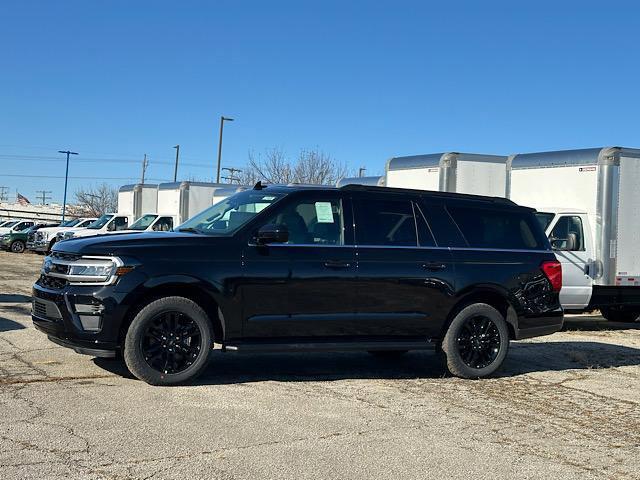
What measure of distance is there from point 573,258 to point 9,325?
28.2ft

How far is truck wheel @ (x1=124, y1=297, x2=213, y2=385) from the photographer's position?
269 inches

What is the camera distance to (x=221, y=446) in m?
5.30

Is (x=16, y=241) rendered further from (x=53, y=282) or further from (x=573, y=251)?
(x=53, y=282)

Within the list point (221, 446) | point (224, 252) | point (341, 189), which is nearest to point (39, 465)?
point (221, 446)

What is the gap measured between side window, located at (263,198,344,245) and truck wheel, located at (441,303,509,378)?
161 cm

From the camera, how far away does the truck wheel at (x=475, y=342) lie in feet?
26.7

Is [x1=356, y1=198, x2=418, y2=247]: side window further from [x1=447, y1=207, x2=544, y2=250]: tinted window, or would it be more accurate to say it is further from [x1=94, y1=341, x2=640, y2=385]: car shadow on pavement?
[x1=94, y1=341, x2=640, y2=385]: car shadow on pavement

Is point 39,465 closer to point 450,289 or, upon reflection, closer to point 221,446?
point 221,446

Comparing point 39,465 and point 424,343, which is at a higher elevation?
point 424,343

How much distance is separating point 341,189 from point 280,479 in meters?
3.77

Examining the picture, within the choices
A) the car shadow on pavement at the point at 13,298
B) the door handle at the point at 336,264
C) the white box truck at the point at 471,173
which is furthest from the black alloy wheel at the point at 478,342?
the car shadow on pavement at the point at 13,298

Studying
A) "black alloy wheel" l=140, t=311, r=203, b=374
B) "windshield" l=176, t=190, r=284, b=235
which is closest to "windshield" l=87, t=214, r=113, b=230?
"windshield" l=176, t=190, r=284, b=235

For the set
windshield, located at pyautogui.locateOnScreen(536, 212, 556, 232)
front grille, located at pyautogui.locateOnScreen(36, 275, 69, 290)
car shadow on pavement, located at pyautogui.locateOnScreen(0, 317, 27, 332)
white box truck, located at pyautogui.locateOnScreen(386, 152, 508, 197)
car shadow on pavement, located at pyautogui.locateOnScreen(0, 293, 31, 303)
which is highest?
white box truck, located at pyautogui.locateOnScreen(386, 152, 508, 197)

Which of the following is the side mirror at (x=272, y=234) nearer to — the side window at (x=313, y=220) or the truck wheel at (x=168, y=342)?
the side window at (x=313, y=220)
